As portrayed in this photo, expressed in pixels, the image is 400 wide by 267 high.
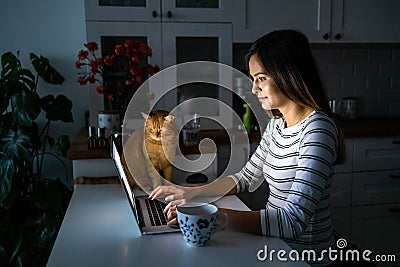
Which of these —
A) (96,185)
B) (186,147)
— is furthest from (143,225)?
(186,147)

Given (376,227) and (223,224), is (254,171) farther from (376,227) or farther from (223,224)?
(376,227)

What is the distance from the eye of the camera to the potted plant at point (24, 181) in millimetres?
1853

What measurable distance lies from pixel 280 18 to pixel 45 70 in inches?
51.6

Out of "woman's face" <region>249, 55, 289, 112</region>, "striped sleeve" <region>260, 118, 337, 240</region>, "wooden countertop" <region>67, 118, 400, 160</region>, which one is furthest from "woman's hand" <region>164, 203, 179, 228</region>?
"wooden countertop" <region>67, 118, 400, 160</region>

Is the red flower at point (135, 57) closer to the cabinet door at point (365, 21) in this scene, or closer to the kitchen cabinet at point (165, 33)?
the kitchen cabinet at point (165, 33)

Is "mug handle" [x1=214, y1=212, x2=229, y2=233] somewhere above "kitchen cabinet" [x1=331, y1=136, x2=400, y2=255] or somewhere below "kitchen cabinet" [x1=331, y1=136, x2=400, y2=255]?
above

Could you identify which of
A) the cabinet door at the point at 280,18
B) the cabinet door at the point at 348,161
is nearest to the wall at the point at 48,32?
the cabinet door at the point at 280,18

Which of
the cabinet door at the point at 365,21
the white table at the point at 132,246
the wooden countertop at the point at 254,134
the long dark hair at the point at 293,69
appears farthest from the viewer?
the cabinet door at the point at 365,21

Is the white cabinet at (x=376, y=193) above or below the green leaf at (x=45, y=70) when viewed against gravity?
below

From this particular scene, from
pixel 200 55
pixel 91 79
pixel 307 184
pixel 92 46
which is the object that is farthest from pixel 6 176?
pixel 307 184

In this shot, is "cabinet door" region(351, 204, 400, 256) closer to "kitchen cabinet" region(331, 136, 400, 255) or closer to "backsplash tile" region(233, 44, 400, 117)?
"kitchen cabinet" region(331, 136, 400, 255)

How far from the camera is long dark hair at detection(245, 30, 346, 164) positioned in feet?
3.87

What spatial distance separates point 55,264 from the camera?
877 millimetres

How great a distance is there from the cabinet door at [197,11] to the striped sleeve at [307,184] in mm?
1156
